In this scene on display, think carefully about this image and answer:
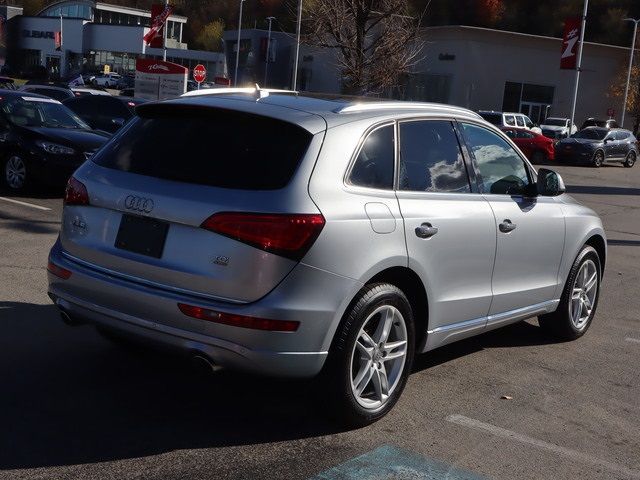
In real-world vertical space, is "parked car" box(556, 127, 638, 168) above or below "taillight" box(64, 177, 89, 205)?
below

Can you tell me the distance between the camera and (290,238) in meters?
4.31

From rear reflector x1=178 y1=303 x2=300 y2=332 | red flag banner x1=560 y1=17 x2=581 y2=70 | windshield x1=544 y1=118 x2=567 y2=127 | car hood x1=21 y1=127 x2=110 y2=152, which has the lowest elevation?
windshield x1=544 y1=118 x2=567 y2=127

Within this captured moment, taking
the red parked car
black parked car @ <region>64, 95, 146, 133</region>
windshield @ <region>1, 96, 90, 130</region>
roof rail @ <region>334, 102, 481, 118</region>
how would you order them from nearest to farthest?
roof rail @ <region>334, 102, 481, 118</region>
windshield @ <region>1, 96, 90, 130</region>
black parked car @ <region>64, 95, 146, 133</region>
the red parked car

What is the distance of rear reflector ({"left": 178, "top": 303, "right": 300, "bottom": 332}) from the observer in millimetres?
4281

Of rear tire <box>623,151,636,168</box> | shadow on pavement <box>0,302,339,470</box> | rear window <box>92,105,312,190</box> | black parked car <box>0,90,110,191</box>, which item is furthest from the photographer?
rear tire <box>623,151,636,168</box>

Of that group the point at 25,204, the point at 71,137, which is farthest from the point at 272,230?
the point at 71,137

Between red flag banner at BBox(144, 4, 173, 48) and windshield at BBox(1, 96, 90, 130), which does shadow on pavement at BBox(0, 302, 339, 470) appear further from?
red flag banner at BBox(144, 4, 173, 48)

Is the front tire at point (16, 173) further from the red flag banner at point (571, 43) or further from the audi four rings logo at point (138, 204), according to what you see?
the red flag banner at point (571, 43)

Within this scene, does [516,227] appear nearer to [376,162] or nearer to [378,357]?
[376,162]

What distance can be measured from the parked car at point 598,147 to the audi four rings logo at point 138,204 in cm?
3298

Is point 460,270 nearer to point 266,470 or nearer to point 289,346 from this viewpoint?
point 289,346

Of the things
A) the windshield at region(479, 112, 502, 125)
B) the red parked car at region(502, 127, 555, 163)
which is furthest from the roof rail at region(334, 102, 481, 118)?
the windshield at region(479, 112, 502, 125)

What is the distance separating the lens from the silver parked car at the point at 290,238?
171 inches

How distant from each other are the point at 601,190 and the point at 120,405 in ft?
72.9
